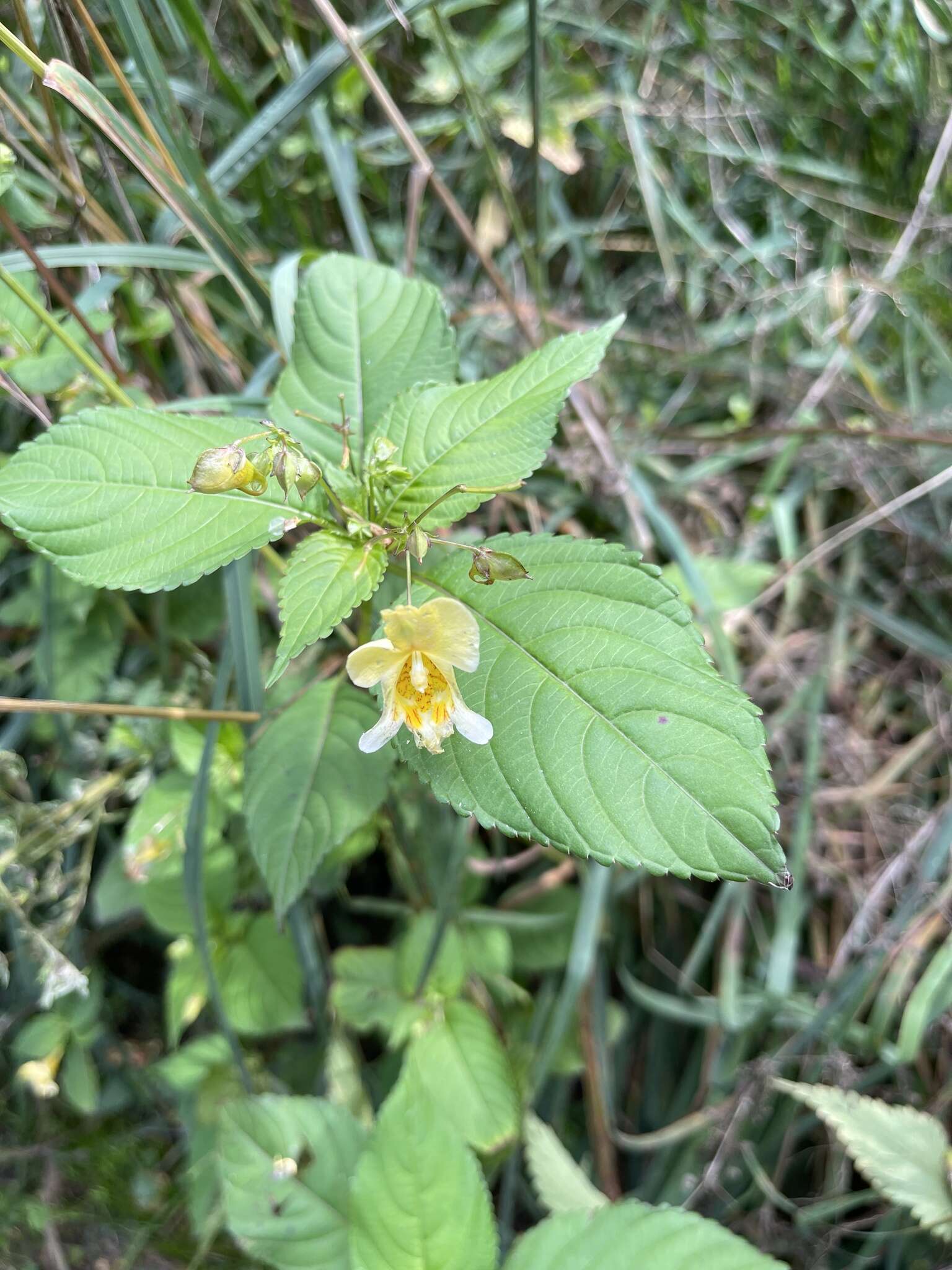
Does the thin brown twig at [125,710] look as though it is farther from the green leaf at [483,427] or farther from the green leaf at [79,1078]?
the green leaf at [79,1078]

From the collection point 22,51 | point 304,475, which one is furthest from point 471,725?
point 22,51

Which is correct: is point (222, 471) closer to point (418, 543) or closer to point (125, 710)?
point (418, 543)

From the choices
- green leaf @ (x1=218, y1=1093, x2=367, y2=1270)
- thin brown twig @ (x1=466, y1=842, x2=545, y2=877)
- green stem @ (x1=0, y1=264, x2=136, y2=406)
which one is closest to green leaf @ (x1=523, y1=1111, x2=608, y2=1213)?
green leaf @ (x1=218, y1=1093, x2=367, y2=1270)

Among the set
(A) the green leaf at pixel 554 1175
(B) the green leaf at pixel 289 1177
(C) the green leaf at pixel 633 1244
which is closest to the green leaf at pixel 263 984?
(B) the green leaf at pixel 289 1177

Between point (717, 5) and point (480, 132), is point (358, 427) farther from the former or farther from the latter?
point (717, 5)

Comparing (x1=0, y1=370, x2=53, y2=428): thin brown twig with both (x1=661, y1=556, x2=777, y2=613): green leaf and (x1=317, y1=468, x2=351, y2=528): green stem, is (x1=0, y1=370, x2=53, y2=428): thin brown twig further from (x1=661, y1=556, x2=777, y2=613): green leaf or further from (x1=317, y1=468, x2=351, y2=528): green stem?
(x1=661, y1=556, x2=777, y2=613): green leaf

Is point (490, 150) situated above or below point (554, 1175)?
above
